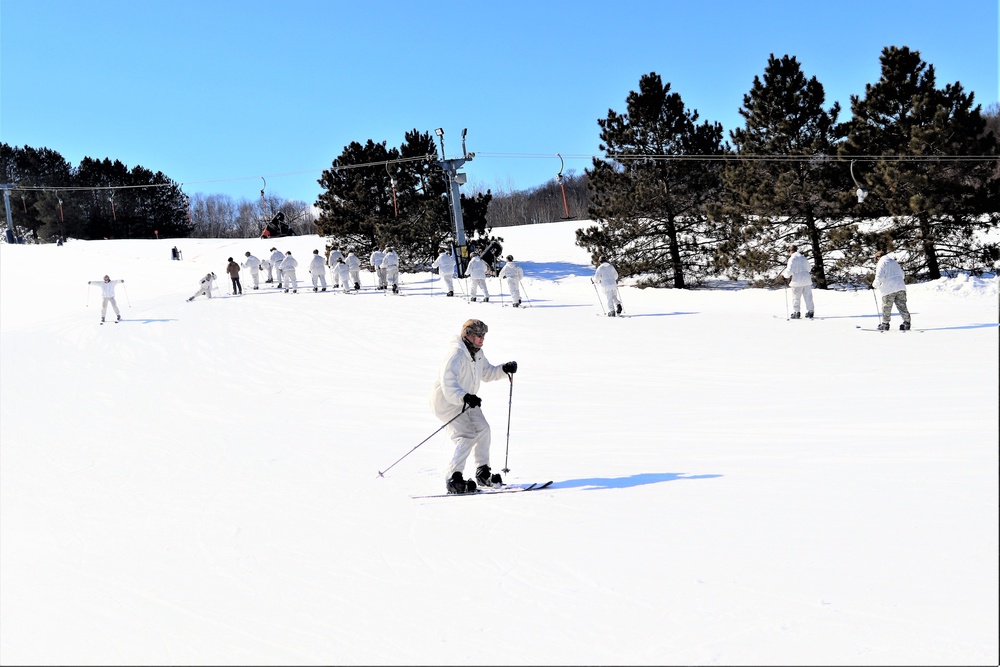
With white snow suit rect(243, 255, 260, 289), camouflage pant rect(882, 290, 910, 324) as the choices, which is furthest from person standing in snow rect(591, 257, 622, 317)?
white snow suit rect(243, 255, 260, 289)

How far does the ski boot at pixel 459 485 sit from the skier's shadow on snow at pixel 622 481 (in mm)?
724

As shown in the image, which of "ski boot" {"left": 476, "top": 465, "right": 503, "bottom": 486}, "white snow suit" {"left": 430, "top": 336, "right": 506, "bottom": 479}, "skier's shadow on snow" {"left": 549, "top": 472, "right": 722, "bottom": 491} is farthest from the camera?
"ski boot" {"left": 476, "top": 465, "right": 503, "bottom": 486}

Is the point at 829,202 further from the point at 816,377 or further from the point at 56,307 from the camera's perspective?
the point at 56,307

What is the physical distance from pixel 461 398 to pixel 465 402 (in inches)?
4.0

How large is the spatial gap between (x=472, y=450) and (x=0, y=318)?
32.5 meters

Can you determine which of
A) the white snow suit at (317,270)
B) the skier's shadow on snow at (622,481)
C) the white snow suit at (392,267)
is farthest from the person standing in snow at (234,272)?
the skier's shadow on snow at (622,481)

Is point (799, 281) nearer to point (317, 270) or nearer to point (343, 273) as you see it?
point (343, 273)

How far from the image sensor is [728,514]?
5.96 m

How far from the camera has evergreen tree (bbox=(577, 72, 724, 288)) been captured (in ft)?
110

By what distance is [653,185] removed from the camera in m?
33.5

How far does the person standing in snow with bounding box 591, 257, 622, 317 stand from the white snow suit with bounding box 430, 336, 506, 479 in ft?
44.0

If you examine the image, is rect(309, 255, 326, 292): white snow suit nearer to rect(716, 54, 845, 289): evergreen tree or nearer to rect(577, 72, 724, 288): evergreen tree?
rect(577, 72, 724, 288): evergreen tree

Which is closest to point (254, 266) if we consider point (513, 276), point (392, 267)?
point (392, 267)

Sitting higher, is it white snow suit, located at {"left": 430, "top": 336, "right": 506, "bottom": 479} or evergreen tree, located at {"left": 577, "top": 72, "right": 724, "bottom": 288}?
evergreen tree, located at {"left": 577, "top": 72, "right": 724, "bottom": 288}
